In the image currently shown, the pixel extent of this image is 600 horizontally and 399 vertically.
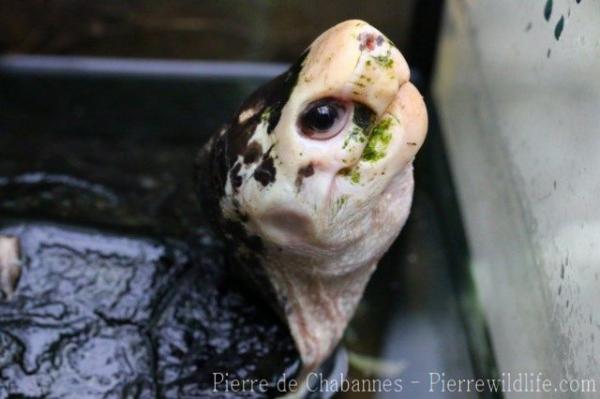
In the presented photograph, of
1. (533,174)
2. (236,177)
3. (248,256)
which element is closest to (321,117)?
(236,177)

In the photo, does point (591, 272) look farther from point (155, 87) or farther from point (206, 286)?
point (155, 87)

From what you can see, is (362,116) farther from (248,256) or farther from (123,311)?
(123,311)

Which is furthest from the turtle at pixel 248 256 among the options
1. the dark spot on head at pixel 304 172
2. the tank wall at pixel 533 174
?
the tank wall at pixel 533 174

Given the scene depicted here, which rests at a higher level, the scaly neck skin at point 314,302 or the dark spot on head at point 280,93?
the dark spot on head at point 280,93

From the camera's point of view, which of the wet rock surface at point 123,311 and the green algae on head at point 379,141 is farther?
the wet rock surface at point 123,311

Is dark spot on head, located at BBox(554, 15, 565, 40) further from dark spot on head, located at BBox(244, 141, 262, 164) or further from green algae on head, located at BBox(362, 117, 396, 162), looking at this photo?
dark spot on head, located at BBox(244, 141, 262, 164)

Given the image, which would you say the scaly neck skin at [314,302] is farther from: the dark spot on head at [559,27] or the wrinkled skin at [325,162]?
the dark spot on head at [559,27]
